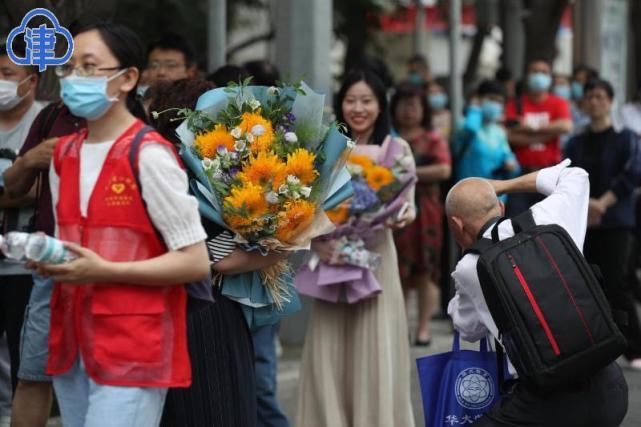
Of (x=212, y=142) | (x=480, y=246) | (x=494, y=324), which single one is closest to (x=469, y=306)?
(x=494, y=324)

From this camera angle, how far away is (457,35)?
40.6 feet

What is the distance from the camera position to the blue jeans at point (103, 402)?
163 inches

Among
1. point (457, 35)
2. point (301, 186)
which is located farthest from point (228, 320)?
point (457, 35)

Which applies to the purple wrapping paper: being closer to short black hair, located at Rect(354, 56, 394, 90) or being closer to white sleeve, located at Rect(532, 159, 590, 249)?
short black hair, located at Rect(354, 56, 394, 90)

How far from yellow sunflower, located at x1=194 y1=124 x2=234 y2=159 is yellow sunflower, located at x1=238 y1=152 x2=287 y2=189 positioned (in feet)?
0.36

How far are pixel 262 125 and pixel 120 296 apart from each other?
1.39 metres

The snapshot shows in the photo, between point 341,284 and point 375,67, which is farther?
point 375,67

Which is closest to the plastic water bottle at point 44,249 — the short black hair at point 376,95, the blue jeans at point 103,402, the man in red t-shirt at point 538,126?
the blue jeans at point 103,402

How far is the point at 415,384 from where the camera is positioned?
8727mm

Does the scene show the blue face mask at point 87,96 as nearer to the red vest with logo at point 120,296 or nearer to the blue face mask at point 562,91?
the red vest with logo at point 120,296

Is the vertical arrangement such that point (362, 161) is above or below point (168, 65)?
below

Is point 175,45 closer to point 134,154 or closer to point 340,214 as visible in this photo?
point 340,214

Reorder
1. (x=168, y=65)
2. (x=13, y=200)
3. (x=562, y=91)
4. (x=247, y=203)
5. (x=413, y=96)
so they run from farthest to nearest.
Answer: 1. (x=562, y=91)
2. (x=413, y=96)
3. (x=168, y=65)
4. (x=13, y=200)
5. (x=247, y=203)

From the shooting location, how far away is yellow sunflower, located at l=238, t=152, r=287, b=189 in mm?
5227
